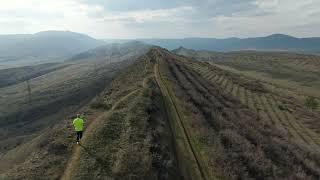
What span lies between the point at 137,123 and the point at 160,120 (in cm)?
405

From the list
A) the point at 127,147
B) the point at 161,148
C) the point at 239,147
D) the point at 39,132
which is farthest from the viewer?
the point at 39,132

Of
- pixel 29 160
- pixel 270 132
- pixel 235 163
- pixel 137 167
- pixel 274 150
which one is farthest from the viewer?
pixel 270 132

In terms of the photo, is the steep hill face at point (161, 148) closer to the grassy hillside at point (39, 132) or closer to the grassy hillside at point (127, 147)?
the grassy hillside at point (127, 147)

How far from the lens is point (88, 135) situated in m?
34.8

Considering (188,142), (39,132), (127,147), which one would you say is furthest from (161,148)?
(39,132)

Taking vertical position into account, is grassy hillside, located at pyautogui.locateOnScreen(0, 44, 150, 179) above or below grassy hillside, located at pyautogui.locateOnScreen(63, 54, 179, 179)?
below

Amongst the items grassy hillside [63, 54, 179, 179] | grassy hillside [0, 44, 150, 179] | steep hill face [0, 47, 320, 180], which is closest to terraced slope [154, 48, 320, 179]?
steep hill face [0, 47, 320, 180]

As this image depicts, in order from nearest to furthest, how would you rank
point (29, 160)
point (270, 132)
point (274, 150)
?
1. point (29, 160)
2. point (274, 150)
3. point (270, 132)

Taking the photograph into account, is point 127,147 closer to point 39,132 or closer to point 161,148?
point 161,148

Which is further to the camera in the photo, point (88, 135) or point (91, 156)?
point (88, 135)

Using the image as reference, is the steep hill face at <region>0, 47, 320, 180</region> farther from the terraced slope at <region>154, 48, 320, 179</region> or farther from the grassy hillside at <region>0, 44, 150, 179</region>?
the grassy hillside at <region>0, 44, 150, 179</region>

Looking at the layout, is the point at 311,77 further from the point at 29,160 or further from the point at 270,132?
the point at 29,160

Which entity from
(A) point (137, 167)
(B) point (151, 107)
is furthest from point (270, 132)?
(A) point (137, 167)

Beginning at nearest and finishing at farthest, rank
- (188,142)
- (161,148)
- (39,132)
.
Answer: (161,148) → (188,142) → (39,132)
